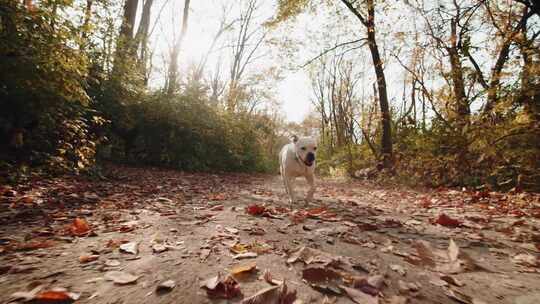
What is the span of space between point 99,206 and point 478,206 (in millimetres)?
5540

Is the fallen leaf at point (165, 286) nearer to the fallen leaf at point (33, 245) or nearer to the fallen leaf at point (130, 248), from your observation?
the fallen leaf at point (130, 248)

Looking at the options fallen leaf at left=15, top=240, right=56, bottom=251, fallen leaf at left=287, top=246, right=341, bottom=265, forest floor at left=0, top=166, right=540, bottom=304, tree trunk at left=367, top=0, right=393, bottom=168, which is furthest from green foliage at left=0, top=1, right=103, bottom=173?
tree trunk at left=367, top=0, right=393, bottom=168

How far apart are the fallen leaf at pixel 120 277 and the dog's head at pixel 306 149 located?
135 inches

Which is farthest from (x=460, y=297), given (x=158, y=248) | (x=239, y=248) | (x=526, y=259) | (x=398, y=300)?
(x=158, y=248)

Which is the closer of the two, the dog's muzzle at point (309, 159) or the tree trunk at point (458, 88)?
the dog's muzzle at point (309, 159)

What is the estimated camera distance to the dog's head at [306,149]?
15.2 ft

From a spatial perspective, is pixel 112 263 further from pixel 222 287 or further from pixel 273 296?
pixel 273 296

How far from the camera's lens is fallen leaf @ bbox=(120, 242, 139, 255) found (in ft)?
6.27

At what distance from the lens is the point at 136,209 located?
3574 millimetres

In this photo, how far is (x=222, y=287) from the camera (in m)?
1.32

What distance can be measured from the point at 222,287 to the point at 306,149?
3.62 metres

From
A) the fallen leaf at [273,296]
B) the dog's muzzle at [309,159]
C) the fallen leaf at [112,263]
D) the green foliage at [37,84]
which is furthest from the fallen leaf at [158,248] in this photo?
the green foliage at [37,84]

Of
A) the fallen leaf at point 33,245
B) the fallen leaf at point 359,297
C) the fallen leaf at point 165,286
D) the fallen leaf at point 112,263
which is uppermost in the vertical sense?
the fallen leaf at point 359,297

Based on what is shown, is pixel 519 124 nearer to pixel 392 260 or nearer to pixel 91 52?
pixel 392 260
